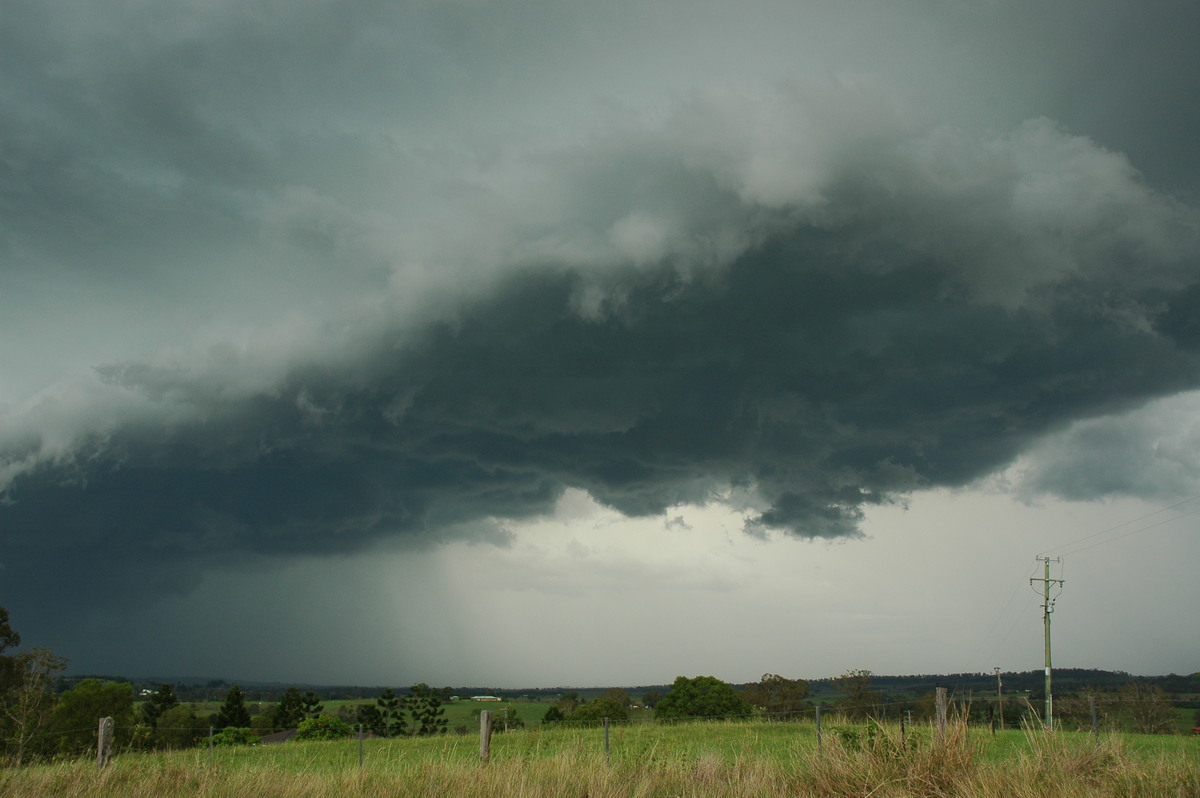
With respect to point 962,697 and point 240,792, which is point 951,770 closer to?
point 962,697

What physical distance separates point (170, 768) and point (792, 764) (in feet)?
34.8

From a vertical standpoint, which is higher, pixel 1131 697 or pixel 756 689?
pixel 1131 697

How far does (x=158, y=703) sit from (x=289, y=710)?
1668cm

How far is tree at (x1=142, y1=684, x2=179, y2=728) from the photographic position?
87.8m

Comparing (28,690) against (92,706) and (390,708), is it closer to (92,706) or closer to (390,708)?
(92,706)

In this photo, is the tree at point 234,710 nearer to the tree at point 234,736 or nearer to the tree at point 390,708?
the tree at point 390,708

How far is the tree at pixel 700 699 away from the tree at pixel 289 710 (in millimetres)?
52176

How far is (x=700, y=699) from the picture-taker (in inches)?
2958

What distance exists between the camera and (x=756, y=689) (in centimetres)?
9988

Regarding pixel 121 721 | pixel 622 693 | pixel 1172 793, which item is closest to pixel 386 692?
pixel 622 693

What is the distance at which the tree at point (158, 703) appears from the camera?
87.8 metres

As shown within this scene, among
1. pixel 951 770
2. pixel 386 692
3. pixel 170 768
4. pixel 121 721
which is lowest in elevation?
pixel 386 692

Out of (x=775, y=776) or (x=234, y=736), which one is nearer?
(x=775, y=776)

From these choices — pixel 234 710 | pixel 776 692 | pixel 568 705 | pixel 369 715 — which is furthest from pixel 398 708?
pixel 776 692
